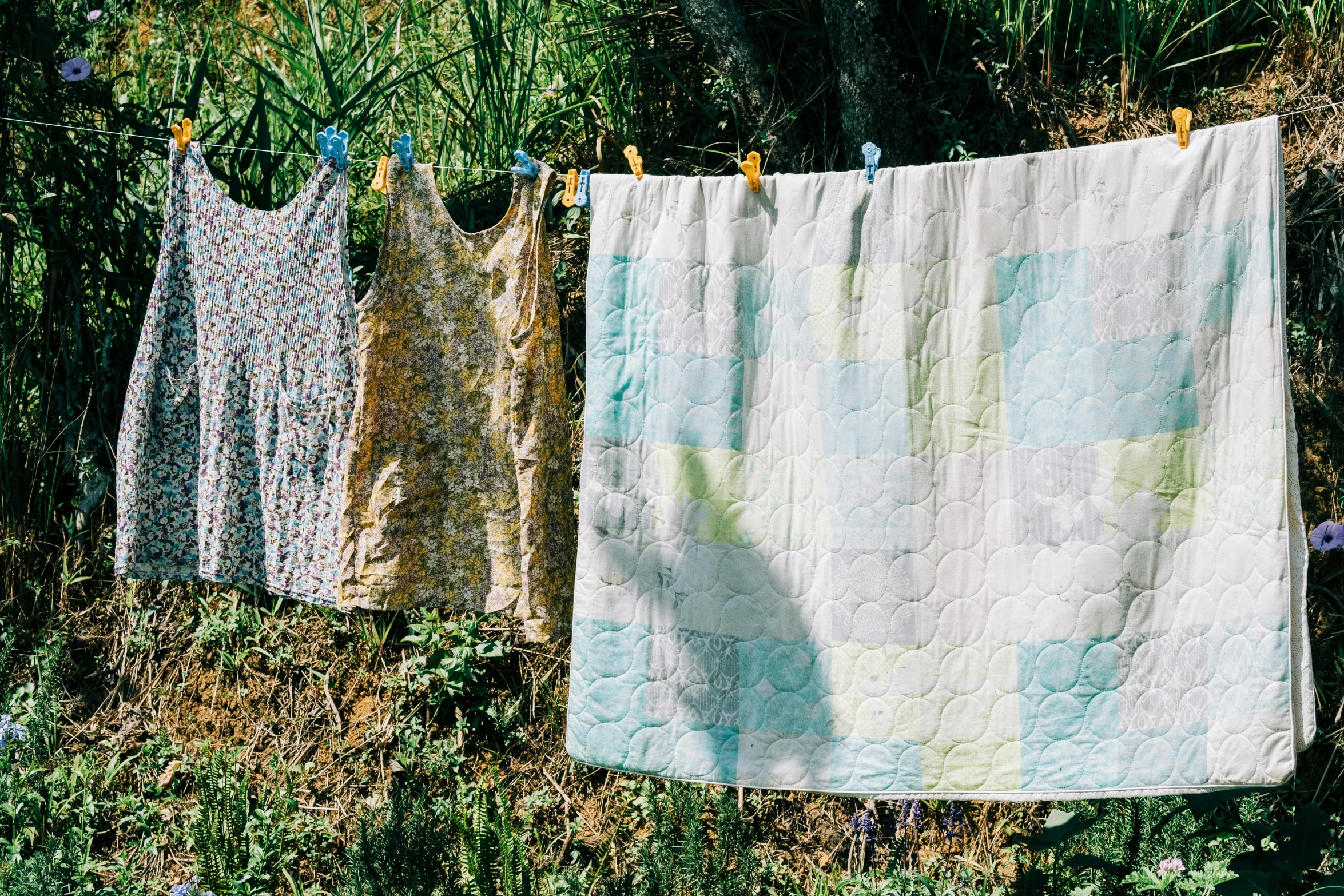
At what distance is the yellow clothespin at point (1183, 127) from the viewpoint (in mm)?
1877

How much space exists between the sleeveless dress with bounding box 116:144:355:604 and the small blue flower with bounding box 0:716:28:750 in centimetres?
55

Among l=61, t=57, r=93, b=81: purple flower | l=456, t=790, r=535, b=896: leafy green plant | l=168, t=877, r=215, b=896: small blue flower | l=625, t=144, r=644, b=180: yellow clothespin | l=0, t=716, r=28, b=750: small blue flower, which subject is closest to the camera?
l=625, t=144, r=644, b=180: yellow clothespin

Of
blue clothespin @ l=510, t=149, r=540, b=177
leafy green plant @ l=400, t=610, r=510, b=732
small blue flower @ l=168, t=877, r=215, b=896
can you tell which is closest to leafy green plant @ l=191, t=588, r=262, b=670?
leafy green plant @ l=400, t=610, r=510, b=732

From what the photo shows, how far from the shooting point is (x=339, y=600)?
237cm

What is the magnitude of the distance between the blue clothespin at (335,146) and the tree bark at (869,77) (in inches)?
44.8

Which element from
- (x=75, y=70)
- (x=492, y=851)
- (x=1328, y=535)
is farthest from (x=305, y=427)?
(x=1328, y=535)

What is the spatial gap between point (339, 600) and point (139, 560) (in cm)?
54

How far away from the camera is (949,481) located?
205cm

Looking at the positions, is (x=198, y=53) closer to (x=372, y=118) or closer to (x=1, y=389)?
(x=372, y=118)

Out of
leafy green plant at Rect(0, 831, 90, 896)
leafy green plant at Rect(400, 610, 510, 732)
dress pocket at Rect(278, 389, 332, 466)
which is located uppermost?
dress pocket at Rect(278, 389, 332, 466)

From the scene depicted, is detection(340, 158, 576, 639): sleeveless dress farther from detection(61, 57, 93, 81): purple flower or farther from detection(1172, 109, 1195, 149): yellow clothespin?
detection(61, 57, 93, 81): purple flower

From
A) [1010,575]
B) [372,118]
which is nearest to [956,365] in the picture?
[1010,575]

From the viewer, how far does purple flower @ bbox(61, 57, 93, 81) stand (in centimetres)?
308

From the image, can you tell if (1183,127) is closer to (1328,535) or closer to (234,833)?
(1328,535)
